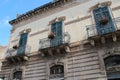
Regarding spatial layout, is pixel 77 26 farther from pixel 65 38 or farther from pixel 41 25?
pixel 41 25

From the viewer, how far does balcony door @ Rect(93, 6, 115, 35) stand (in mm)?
12922

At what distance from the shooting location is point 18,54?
16562 millimetres

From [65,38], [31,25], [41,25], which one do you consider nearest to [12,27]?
[31,25]

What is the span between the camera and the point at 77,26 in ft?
49.7

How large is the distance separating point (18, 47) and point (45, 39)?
3.75m

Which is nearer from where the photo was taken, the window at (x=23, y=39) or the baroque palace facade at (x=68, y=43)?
the baroque palace facade at (x=68, y=43)

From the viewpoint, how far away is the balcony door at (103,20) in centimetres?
1292

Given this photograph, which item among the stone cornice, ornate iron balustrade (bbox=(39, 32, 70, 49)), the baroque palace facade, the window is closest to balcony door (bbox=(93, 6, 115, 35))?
the baroque palace facade

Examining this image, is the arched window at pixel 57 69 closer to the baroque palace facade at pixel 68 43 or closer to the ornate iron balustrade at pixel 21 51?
the baroque palace facade at pixel 68 43

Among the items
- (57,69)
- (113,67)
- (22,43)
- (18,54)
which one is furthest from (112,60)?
(22,43)

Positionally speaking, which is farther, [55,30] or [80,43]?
[55,30]

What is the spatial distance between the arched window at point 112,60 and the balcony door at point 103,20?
6.50 feet

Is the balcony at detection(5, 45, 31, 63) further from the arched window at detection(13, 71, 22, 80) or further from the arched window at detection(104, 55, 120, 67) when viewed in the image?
the arched window at detection(104, 55, 120, 67)

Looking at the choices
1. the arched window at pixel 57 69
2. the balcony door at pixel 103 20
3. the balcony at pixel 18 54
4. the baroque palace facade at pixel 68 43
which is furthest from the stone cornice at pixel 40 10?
the arched window at pixel 57 69
